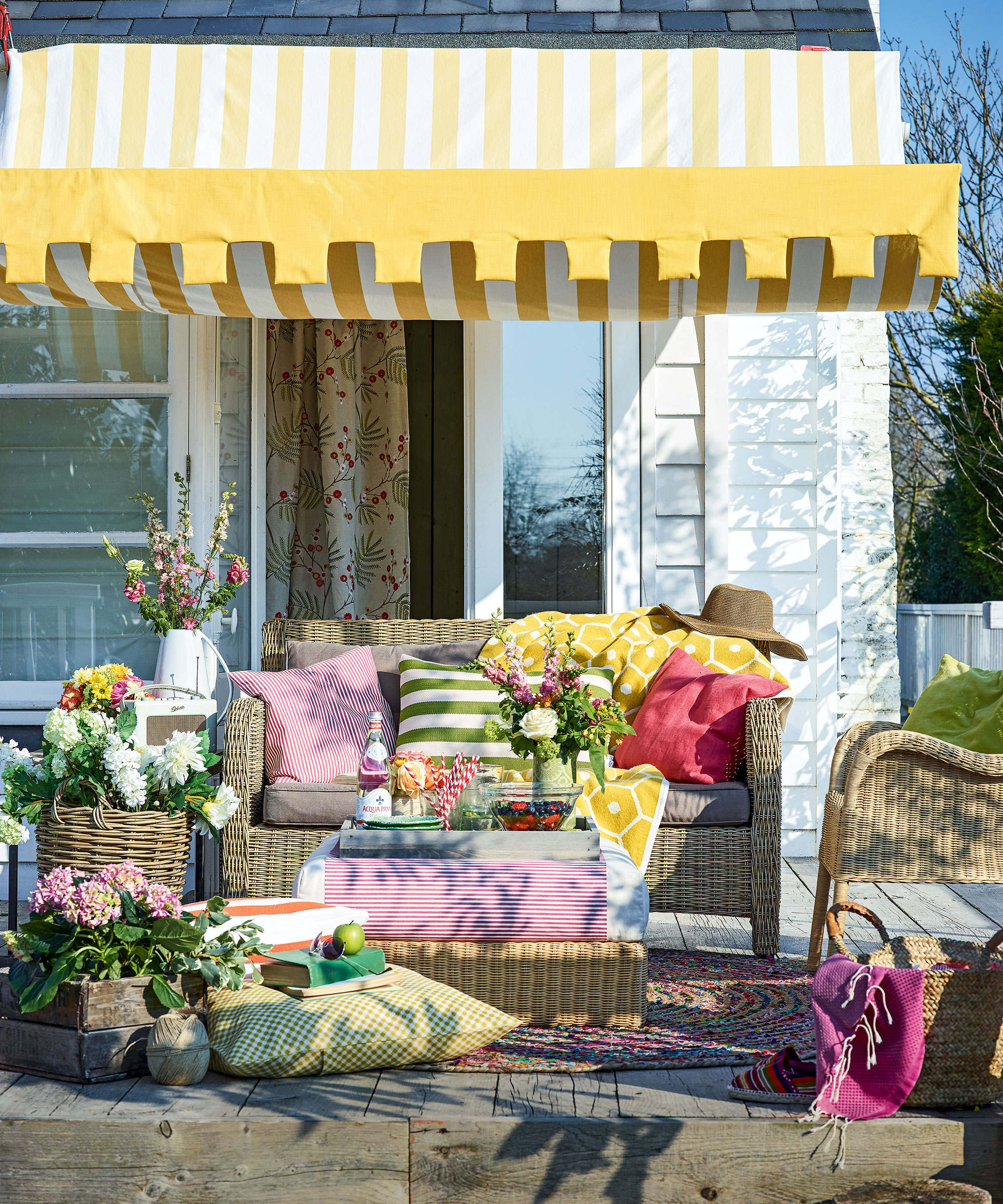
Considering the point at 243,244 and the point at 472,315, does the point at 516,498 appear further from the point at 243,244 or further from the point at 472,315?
the point at 243,244

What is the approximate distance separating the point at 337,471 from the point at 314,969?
12.4 feet

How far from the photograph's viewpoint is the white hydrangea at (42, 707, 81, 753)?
9.80ft

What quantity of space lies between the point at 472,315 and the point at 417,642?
1236 mm

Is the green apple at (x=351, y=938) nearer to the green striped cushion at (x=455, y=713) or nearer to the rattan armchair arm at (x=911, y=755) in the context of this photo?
the green striped cushion at (x=455, y=713)

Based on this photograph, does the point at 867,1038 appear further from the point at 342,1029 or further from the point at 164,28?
the point at 164,28

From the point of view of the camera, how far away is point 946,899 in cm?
438

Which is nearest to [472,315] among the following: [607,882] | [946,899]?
[607,882]

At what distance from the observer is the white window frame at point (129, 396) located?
5051 mm

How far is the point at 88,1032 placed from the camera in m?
2.41

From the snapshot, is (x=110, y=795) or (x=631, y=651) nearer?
(x=110, y=795)

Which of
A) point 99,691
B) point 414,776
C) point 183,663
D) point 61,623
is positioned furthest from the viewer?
point 61,623

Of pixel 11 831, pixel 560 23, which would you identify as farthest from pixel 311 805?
pixel 560 23

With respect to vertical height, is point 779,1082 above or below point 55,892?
below

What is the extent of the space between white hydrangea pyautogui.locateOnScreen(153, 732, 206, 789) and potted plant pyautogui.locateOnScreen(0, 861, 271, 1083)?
1.37ft
